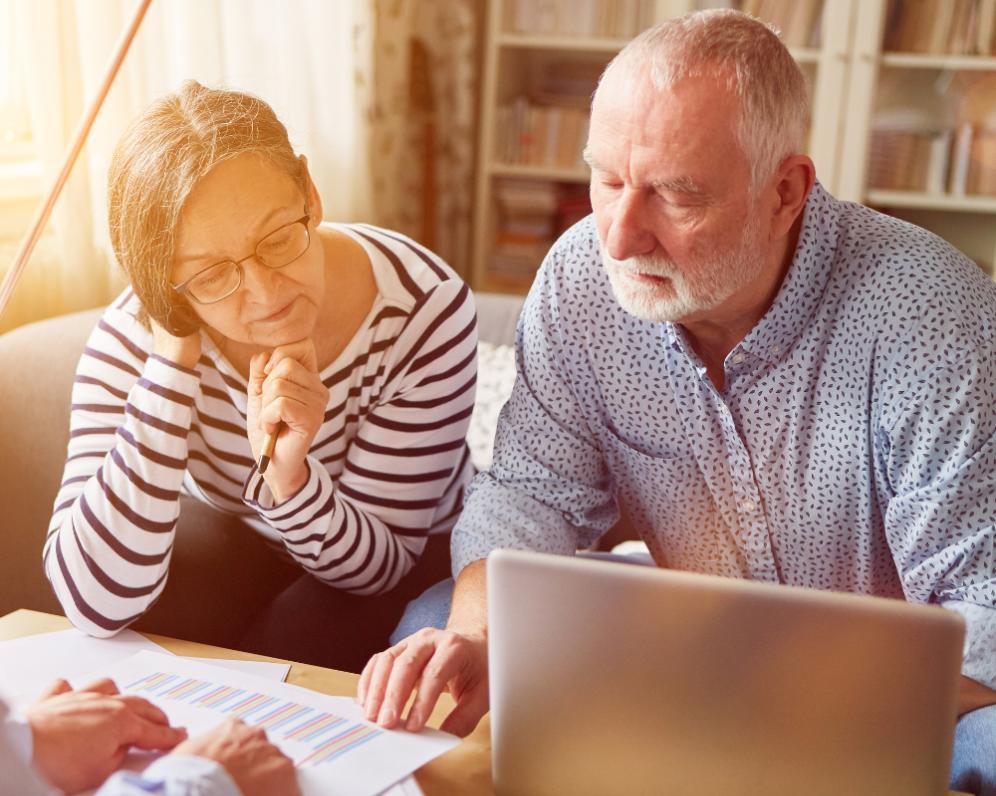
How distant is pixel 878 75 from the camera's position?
3.13 m

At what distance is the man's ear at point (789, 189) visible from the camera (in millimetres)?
1129

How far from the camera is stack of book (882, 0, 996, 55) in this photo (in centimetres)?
301

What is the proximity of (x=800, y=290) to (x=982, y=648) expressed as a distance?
400 millimetres

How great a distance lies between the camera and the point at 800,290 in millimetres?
1164

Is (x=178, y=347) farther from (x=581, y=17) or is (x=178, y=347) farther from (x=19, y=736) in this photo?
(x=581, y=17)

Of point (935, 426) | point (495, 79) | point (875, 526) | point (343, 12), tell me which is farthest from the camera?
point (495, 79)

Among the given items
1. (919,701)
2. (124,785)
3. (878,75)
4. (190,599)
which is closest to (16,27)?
(190,599)

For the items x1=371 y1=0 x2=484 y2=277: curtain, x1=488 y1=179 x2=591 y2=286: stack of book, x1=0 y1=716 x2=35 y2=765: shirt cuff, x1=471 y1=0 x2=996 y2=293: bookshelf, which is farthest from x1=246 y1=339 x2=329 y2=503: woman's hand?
x1=488 y1=179 x2=591 y2=286: stack of book

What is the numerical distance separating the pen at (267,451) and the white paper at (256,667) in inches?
8.8

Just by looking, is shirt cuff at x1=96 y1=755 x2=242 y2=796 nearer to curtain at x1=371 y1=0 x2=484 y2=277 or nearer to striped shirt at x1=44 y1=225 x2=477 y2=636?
striped shirt at x1=44 y1=225 x2=477 y2=636

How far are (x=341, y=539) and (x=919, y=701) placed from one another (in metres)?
0.76

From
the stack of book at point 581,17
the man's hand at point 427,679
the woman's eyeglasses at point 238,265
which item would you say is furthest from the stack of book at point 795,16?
the man's hand at point 427,679

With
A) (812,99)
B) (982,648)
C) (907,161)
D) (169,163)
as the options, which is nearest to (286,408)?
(169,163)

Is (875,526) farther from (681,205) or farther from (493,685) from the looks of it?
(493,685)
